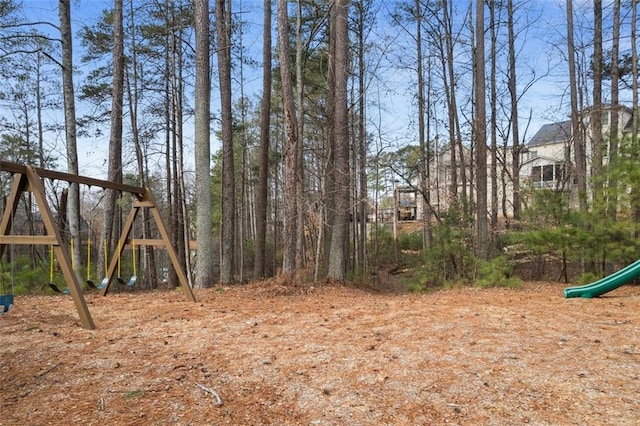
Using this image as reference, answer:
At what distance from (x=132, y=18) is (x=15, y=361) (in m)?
11.1

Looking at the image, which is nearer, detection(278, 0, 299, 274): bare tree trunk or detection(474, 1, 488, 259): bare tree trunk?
detection(278, 0, 299, 274): bare tree trunk

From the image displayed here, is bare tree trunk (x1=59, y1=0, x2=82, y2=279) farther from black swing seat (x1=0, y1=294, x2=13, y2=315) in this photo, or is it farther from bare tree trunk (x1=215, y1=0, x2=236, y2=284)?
black swing seat (x1=0, y1=294, x2=13, y2=315)

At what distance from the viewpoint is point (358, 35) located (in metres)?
12.6

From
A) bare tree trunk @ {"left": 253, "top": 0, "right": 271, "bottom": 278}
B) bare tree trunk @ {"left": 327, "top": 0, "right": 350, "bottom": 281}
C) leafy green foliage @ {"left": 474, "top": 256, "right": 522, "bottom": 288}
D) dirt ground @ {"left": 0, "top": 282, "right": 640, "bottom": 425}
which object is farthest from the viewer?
bare tree trunk @ {"left": 253, "top": 0, "right": 271, "bottom": 278}

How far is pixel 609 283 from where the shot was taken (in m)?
5.57

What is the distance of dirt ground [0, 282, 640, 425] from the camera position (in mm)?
2309

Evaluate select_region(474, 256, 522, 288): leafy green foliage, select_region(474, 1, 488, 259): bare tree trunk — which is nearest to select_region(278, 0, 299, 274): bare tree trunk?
select_region(474, 256, 522, 288): leafy green foliage

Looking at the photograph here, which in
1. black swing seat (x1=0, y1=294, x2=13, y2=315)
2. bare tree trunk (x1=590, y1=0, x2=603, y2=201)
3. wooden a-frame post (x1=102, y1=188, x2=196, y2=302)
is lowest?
black swing seat (x1=0, y1=294, x2=13, y2=315)

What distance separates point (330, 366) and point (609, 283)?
15.1 ft

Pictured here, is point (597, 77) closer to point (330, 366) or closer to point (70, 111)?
point (330, 366)

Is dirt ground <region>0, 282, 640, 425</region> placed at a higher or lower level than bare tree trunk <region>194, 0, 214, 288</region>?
lower

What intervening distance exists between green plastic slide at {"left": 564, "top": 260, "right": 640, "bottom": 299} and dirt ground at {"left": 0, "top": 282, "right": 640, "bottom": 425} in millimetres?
564

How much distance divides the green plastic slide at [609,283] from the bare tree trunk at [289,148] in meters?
4.29

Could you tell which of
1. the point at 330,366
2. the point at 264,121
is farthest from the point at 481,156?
the point at 330,366
